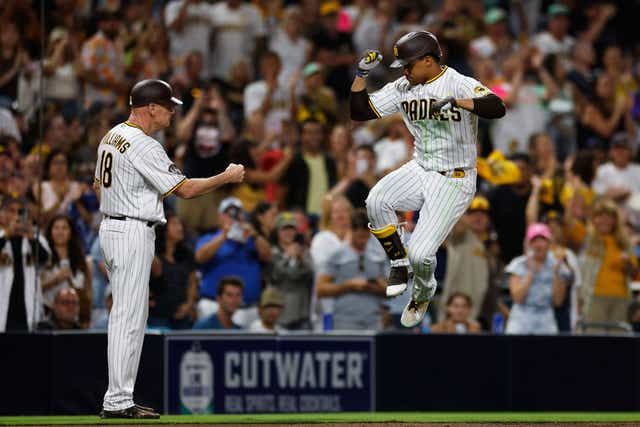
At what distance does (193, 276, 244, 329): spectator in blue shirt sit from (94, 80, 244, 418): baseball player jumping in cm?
371

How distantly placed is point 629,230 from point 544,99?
2.81 meters

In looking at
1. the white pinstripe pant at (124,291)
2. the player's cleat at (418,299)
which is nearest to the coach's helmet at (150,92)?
the white pinstripe pant at (124,291)

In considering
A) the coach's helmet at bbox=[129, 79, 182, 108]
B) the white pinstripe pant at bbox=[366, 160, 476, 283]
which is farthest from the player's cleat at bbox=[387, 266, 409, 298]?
the coach's helmet at bbox=[129, 79, 182, 108]

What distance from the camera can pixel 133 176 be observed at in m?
8.88

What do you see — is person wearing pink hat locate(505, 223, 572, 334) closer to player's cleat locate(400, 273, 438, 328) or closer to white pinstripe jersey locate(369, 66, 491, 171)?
player's cleat locate(400, 273, 438, 328)

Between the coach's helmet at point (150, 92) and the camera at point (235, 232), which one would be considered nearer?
the coach's helmet at point (150, 92)

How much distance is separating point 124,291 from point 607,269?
262 inches

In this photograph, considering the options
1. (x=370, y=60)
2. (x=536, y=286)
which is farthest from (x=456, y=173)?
(x=536, y=286)

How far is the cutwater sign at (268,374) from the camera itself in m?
12.2

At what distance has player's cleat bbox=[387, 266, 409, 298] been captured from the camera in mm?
9312

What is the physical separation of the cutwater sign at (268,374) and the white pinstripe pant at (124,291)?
3236mm

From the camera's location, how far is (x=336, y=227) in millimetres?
13484

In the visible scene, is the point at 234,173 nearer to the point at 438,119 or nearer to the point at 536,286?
the point at 438,119

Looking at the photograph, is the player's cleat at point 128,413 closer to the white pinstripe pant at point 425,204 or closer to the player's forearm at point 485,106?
the white pinstripe pant at point 425,204
